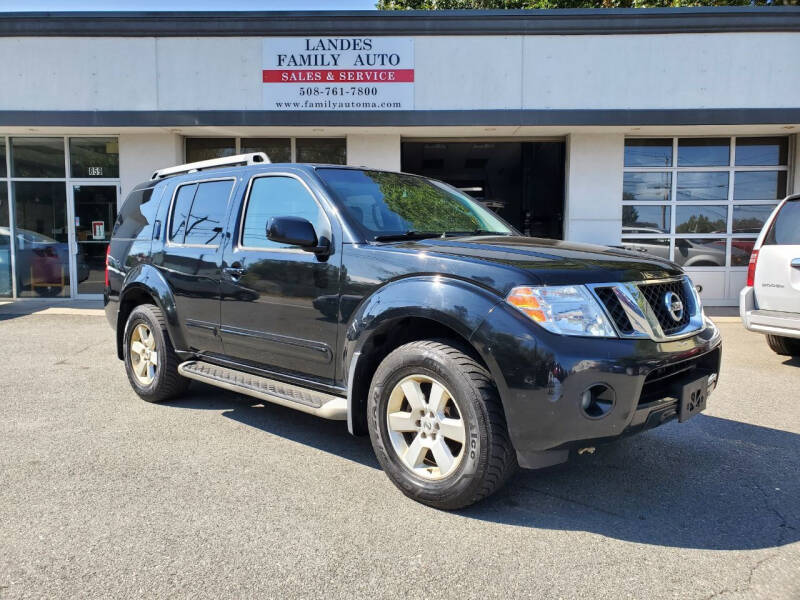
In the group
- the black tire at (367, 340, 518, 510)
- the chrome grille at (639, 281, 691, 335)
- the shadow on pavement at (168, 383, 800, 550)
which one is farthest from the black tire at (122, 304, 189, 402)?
the chrome grille at (639, 281, 691, 335)

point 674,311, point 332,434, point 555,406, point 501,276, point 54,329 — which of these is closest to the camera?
point 555,406

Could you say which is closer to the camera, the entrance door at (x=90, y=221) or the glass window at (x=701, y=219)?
the glass window at (x=701, y=219)

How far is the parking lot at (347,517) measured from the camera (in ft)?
8.37

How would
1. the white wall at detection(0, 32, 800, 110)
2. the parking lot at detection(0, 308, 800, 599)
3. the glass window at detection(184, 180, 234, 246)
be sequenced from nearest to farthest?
1. the parking lot at detection(0, 308, 800, 599)
2. the glass window at detection(184, 180, 234, 246)
3. the white wall at detection(0, 32, 800, 110)

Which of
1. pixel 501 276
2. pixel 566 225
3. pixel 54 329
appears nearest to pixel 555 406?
pixel 501 276

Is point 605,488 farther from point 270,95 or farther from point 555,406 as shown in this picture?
point 270,95

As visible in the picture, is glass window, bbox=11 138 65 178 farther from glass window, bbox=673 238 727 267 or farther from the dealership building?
glass window, bbox=673 238 727 267

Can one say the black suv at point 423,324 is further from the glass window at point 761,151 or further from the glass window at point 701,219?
the glass window at point 761,151

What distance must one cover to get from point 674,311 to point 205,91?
32.6 ft

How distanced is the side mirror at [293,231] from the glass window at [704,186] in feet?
33.7

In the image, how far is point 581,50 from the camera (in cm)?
1076

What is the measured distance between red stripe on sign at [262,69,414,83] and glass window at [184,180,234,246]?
22.0 ft

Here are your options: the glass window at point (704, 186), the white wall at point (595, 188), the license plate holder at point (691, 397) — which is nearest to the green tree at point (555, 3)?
the glass window at point (704, 186)

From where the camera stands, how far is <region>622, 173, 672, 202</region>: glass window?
11.9 meters
